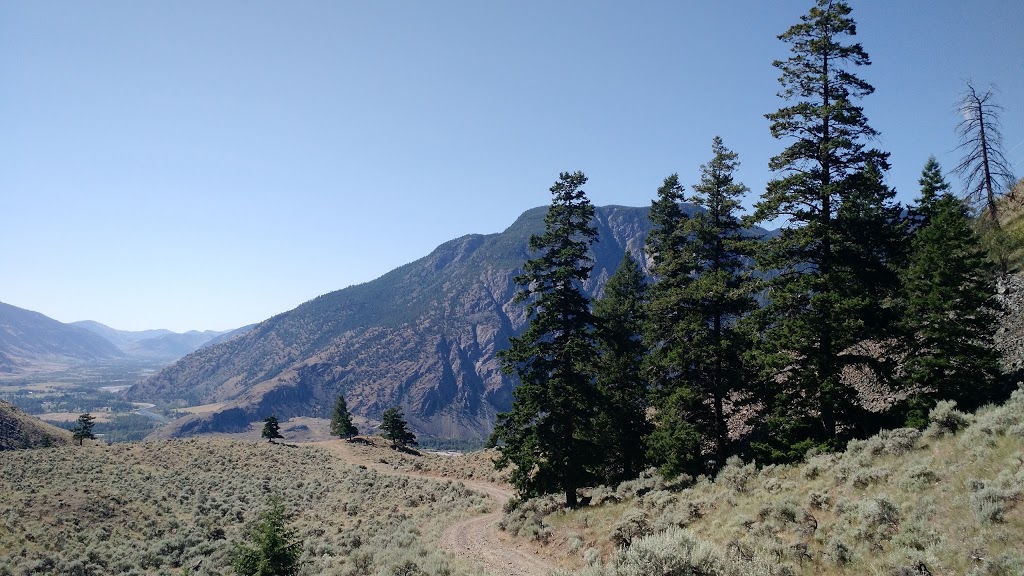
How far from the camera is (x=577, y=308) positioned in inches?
934

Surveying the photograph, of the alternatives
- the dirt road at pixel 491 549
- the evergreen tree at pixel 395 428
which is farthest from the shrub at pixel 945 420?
the evergreen tree at pixel 395 428

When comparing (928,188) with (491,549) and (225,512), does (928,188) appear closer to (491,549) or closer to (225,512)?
(491,549)

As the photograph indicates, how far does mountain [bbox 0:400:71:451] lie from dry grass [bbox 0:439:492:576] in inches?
1217

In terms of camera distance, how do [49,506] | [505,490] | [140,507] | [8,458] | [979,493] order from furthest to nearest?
1. [8,458]
2. [505,490]
3. [140,507]
4. [49,506]
5. [979,493]

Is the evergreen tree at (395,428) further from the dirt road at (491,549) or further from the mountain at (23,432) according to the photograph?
the dirt road at (491,549)

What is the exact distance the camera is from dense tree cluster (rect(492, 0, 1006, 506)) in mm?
16938

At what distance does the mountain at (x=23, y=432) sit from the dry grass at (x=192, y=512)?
101 ft

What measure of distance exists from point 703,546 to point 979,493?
19.3 ft

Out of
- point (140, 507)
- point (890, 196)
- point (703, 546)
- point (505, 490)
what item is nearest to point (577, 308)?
point (703, 546)

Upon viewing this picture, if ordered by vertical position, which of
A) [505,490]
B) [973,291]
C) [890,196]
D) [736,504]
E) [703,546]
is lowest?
[505,490]

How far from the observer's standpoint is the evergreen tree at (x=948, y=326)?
1565 cm

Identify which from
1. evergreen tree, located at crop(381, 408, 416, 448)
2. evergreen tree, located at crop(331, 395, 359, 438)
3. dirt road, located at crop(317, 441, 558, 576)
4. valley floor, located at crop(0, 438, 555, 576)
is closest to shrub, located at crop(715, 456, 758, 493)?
dirt road, located at crop(317, 441, 558, 576)

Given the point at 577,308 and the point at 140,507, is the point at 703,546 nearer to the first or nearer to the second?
the point at 577,308

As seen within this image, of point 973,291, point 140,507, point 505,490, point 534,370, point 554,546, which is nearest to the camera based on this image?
point 973,291
